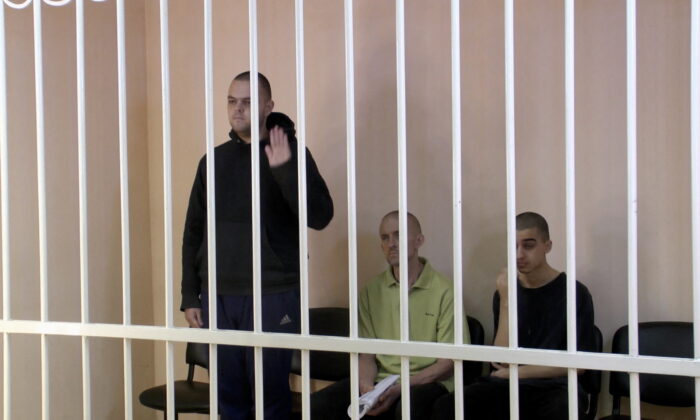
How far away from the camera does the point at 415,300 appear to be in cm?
328

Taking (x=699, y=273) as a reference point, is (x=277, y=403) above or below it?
below

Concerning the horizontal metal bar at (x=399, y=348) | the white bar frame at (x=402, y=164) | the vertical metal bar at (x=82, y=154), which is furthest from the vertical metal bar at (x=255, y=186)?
the vertical metal bar at (x=82, y=154)

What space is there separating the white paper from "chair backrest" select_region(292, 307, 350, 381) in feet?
1.49

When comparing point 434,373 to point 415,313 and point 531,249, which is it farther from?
point 531,249

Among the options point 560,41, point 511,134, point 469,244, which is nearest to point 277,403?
point 469,244

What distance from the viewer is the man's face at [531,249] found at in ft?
10.0

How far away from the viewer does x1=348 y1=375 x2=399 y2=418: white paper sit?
295 cm

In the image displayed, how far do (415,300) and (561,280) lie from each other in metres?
0.60

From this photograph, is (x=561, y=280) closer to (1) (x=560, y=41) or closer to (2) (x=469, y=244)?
(2) (x=469, y=244)

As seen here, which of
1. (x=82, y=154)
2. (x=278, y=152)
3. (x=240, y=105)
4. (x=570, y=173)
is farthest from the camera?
(x=240, y=105)

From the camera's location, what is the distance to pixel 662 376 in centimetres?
305

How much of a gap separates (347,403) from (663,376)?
1.23m

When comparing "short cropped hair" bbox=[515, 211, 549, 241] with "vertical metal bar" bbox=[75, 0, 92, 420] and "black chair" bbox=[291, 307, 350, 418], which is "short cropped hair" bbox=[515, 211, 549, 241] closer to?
"black chair" bbox=[291, 307, 350, 418]

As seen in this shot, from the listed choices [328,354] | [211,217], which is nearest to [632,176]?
[211,217]
